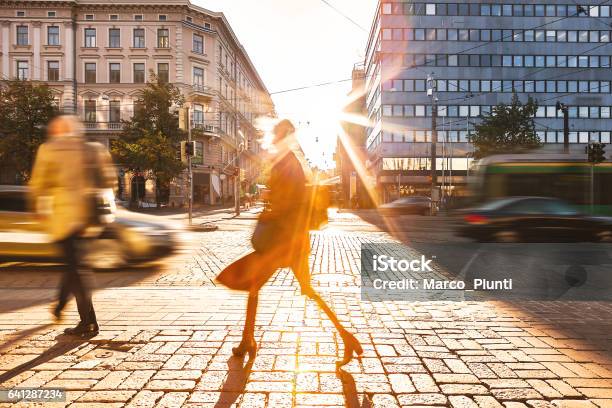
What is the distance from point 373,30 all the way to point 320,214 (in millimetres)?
55838

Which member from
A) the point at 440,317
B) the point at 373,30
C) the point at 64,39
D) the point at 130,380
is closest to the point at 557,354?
the point at 440,317

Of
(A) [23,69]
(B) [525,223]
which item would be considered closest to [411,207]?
(B) [525,223]

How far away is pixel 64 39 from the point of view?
1821 inches

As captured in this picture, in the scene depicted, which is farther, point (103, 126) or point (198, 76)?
point (198, 76)

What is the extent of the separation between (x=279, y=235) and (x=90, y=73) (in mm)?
49361

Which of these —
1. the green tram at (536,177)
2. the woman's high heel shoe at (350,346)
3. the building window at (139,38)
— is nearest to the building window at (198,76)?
the building window at (139,38)

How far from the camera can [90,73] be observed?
47062mm

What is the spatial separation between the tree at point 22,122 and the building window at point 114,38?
1187 centimetres

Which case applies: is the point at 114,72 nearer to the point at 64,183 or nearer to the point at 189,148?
the point at 189,148

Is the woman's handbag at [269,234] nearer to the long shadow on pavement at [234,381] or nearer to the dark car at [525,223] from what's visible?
the long shadow on pavement at [234,381]

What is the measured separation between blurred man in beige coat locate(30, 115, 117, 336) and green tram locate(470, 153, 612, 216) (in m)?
14.9

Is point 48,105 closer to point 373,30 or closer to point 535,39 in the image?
point 373,30
